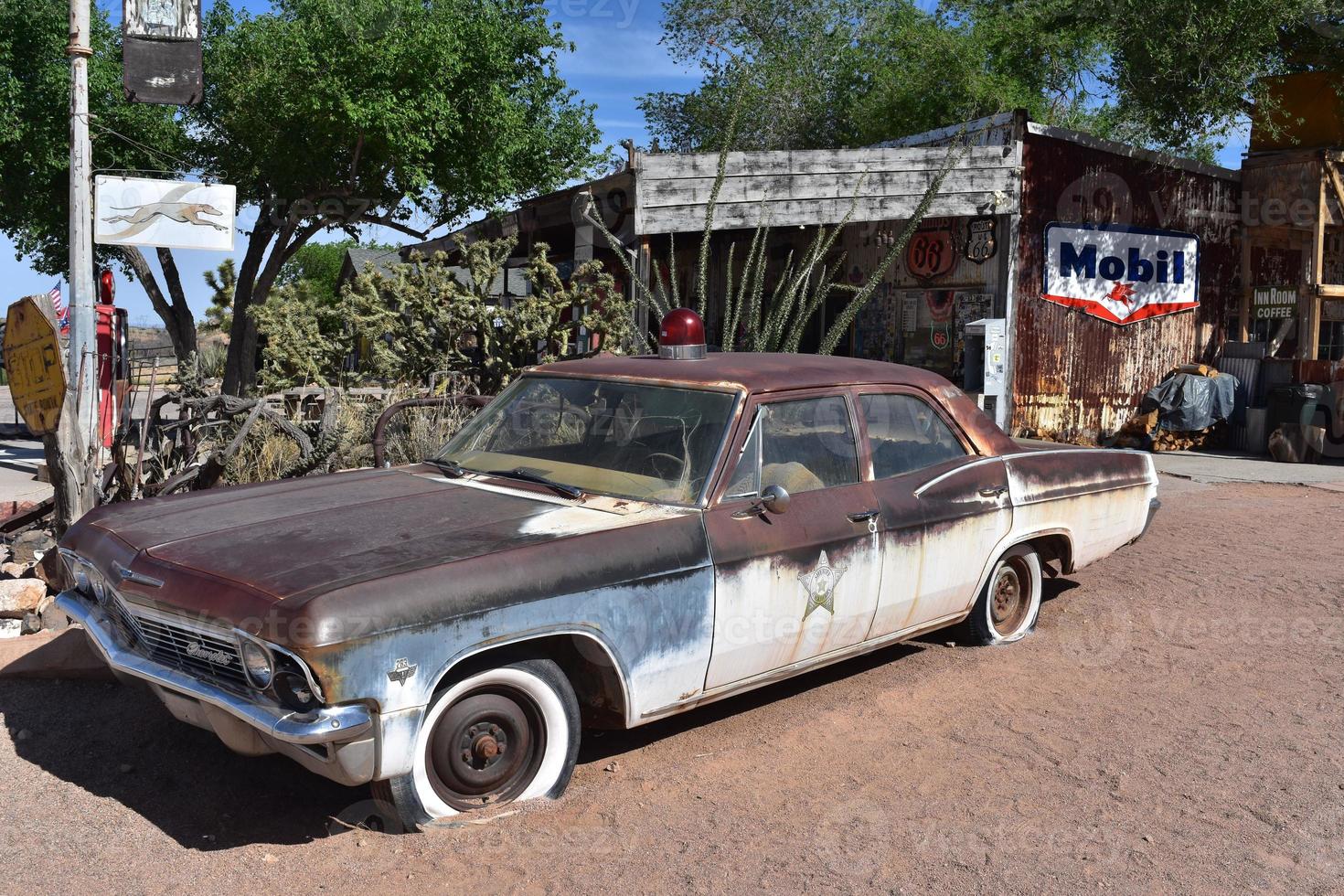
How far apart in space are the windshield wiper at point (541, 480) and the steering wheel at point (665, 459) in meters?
0.30

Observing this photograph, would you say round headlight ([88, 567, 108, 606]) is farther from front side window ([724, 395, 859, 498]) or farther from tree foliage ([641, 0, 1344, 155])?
tree foliage ([641, 0, 1344, 155])

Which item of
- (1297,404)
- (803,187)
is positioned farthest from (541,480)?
(1297,404)

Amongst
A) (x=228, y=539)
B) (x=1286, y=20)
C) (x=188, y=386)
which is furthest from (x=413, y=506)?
(x=1286, y=20)

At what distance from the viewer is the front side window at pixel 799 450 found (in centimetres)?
422

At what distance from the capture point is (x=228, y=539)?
364 cm

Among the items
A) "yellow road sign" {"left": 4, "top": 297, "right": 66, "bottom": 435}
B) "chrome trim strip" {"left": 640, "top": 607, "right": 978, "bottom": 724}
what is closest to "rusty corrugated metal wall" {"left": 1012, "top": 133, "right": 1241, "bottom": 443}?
"chrome trim strip" {"left": 640, "top": 607, "right": 978, "bottom": 724}

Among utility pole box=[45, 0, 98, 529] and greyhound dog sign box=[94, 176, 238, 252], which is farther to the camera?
greyhound dog sign box=[94, 176, 238, 252]

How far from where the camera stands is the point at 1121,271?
1449 cm

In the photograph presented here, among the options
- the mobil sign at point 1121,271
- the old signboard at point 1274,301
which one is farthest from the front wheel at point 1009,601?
the old signboard at point 1274,301

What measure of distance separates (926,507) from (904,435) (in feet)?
1.23

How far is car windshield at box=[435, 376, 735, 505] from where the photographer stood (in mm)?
4184

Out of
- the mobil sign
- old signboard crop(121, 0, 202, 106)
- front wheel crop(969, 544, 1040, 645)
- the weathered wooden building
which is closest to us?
front wheel crop(969, 544, 1040, 645)

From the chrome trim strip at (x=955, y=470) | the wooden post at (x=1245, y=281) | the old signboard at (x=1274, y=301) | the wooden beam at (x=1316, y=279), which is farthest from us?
the old signboard at (x=1274, y=301)

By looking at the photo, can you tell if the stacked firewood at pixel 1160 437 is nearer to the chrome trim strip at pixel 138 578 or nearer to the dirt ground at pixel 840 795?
the dirt ground at pixel 840 795
